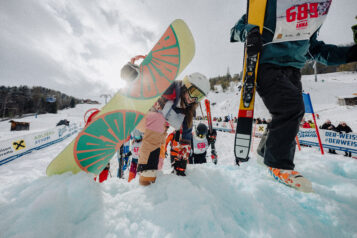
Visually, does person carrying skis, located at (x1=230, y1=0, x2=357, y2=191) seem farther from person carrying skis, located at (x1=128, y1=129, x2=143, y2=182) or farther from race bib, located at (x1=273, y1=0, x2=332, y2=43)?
person carrying skis, located at (x1=128, y1=129, x2=143, y2=182)

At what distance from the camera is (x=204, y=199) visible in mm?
994

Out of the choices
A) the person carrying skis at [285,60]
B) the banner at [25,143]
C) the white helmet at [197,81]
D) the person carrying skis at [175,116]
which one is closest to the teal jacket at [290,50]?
the person carrying skis at [285,60]

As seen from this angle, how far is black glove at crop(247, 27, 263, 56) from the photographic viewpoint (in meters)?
1.35

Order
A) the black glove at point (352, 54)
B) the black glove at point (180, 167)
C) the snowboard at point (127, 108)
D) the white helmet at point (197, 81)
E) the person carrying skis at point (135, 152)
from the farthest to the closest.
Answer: the person carrying skis at point (135, 152) → the white helmet at point (197, 81) → the black glove at point (180, 167) → the black glove at point (352, 54) → the snowboard at point (127, 108)

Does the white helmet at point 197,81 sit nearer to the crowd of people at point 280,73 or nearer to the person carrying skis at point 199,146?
the crowd of people at point 280,73

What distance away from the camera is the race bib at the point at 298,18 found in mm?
1272

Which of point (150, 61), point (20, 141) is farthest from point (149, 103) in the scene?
point (20, 141)

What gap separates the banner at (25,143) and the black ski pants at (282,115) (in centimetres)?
800

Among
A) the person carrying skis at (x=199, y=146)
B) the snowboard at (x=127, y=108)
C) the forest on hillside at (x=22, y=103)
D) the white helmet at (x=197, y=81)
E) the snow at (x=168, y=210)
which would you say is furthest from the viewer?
the forest on hillside at (x=22, y=103)

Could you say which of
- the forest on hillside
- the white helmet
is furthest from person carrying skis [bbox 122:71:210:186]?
the forest on hillside

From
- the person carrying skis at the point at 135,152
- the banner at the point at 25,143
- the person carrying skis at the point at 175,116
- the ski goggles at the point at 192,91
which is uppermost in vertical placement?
the ski goggles at the point at 192,91

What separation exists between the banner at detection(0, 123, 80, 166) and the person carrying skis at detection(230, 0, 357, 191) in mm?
8005

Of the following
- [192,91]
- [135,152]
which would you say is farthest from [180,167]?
[135,152]

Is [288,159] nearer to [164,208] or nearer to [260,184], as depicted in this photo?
[260,184]
